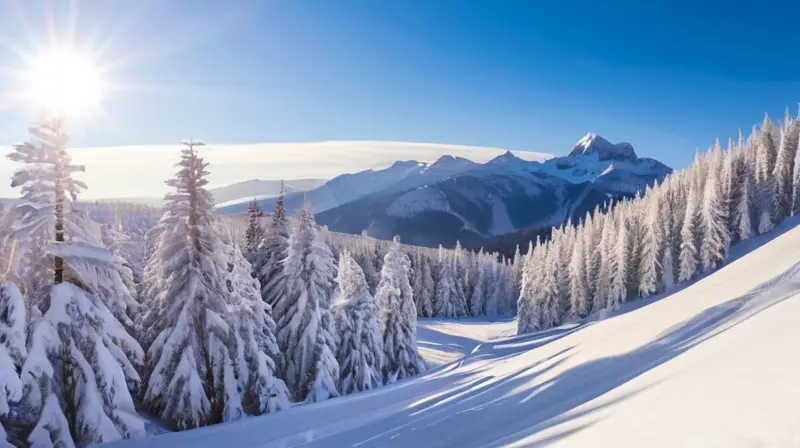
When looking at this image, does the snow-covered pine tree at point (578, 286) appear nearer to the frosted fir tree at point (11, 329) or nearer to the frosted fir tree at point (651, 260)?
the frosted fir tree at point (651, 260)

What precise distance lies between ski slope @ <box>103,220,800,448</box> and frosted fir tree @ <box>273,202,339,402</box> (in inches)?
219

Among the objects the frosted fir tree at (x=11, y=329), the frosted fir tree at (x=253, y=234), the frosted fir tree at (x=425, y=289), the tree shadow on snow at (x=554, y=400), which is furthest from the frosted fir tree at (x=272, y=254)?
the frosted fir tree at (x=425, y=289)

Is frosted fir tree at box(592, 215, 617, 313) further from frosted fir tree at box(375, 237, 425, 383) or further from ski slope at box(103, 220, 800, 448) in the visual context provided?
ski slope at box(103, 220, 800, 448)

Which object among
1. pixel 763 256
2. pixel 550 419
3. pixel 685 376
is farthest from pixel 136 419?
pixel 763 256

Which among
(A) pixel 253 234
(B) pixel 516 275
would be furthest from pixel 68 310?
(B) pixel 516 275

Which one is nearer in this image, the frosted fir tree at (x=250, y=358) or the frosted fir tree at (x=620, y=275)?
the frosted fir tree at (x=250, y=358)

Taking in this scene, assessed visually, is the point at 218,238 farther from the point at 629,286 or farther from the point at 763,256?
the point at 629,286

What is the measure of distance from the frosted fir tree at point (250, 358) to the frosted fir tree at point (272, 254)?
5667 millimetres

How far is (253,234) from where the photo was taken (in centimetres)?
3500

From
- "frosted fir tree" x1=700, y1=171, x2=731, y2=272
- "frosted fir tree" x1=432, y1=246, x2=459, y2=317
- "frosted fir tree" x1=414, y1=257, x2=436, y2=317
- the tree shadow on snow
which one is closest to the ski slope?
the tree shadow on snow

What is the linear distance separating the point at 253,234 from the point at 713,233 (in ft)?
167

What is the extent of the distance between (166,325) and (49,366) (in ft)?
22.9

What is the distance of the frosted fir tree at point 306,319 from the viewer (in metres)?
27.0

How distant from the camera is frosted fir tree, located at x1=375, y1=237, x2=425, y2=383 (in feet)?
124
